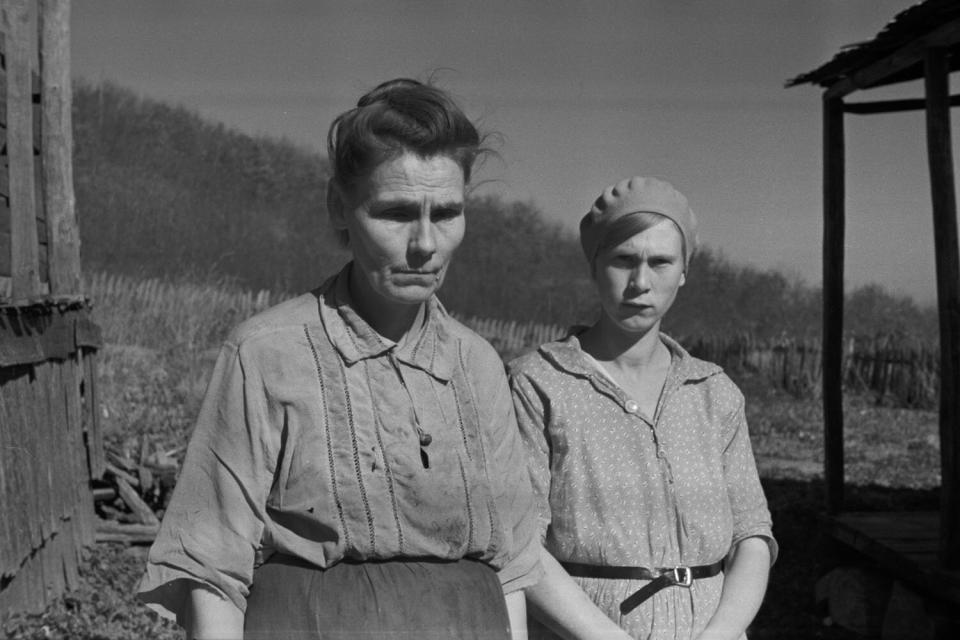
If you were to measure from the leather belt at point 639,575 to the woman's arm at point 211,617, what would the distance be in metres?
1.03

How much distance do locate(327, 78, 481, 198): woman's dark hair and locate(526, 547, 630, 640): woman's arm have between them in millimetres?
1054

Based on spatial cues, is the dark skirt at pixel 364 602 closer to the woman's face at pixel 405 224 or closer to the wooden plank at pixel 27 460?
the woman's face at pixel 405 224

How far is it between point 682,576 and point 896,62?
4988mm

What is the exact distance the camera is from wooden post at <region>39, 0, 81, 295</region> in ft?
24.7

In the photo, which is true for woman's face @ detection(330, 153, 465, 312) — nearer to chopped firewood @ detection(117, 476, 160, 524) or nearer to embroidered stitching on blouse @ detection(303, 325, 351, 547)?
embroidered stitching on blouse @ detection(303, 325, 351, 547)

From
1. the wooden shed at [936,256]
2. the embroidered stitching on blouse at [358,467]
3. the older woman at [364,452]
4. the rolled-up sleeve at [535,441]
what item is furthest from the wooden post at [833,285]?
the embroidered stitching on blouse at [358,467]

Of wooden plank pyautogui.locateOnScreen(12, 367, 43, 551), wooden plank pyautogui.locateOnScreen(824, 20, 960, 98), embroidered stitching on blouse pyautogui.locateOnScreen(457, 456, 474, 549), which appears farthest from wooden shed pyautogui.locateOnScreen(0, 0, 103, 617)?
wooden plank pyautogui.locateOnScreen(824, 20, 960, 98)

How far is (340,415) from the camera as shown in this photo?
2.15m

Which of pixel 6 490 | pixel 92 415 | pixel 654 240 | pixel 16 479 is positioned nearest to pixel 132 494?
pixel 92 415

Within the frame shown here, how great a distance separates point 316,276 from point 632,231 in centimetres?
3372

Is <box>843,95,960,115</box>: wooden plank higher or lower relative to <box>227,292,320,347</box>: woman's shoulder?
higher

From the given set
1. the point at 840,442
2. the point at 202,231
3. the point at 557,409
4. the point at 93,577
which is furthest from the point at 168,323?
the point at 202,231

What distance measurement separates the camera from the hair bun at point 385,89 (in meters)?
2.25

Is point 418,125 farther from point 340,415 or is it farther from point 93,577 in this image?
point 93,577
